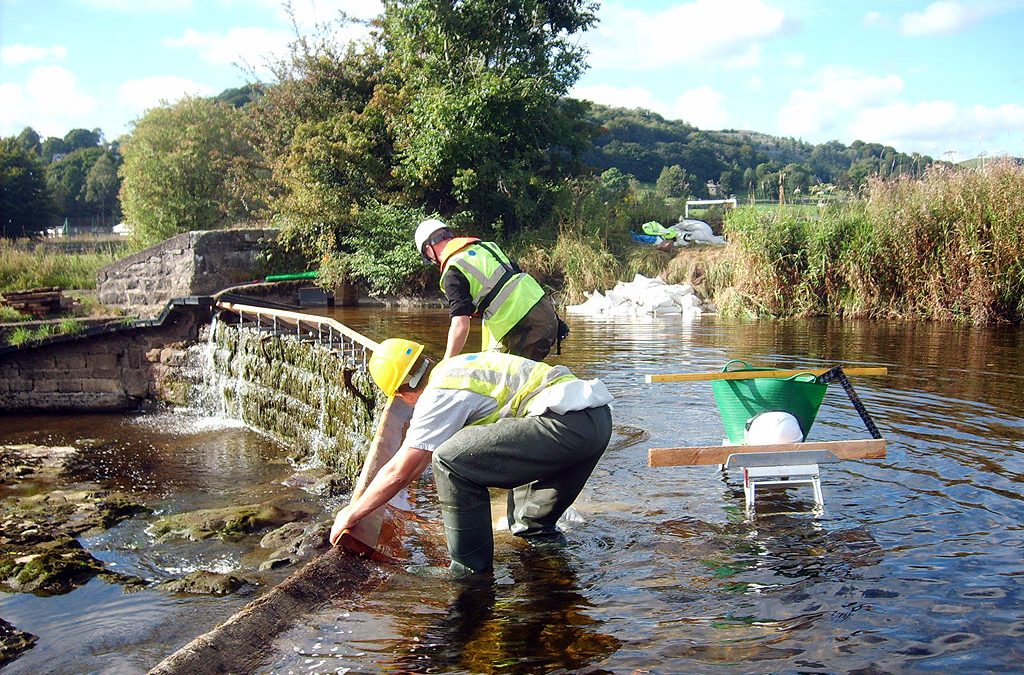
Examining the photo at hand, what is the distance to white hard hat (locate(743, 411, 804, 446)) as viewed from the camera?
519cm

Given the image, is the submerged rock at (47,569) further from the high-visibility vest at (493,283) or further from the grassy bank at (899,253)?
the grassy bank at (899,253)

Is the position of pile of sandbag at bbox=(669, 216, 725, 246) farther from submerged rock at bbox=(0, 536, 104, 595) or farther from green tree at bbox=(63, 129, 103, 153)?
green tree at bbox=(63, 129, 103, 153)

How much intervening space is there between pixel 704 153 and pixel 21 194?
46.6 meters

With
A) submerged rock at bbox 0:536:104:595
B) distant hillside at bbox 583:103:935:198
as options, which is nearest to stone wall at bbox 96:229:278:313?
submerged rock at bbox 0:536:104:595

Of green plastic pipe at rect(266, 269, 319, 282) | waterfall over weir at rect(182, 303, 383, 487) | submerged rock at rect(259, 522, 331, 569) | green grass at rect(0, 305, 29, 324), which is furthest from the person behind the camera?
green plastic pipe at rect(266, 269, 319, 282)

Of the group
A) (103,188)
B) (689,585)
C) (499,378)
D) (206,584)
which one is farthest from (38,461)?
(103,188)

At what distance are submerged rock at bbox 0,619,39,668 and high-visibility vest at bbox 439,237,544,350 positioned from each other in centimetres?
314

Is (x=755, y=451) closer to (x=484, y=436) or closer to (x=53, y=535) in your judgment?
(x=484, y=436)

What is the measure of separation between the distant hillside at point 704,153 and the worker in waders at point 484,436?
4753 cm

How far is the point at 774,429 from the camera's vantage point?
5207 millimetres

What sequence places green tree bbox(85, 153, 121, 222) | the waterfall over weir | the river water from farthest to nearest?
green tree bbox(85, 153, 121, 222)
the waterfall over weir
the river water

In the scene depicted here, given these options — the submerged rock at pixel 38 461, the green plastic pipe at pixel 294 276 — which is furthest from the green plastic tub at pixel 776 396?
the green plastic pipe at pixel 294 276

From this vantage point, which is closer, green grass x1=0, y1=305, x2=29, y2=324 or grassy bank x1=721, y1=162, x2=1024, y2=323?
green grass x1=0, y1=305, x2=29, y2=324

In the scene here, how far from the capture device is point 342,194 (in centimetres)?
2139
